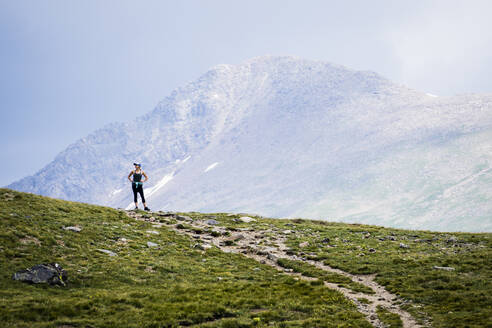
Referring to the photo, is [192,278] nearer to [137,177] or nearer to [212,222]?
[212,222]

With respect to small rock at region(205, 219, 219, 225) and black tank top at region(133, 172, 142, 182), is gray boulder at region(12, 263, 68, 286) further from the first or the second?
small rock at region(205, 219, 219, 225)

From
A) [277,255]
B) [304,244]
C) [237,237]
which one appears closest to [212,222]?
[237,237]

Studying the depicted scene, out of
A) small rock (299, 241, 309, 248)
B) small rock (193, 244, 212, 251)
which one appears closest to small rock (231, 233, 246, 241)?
small rock (193, 244, 212, 251)

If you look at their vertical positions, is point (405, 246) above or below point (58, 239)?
below

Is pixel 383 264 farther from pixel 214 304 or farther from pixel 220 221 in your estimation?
pixel 220 221

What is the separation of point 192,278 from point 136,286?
3985mm

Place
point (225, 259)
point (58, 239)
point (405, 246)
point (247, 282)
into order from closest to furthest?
point (247, 282) < point (58, 239) < point (225, 259) < point (405, 246)

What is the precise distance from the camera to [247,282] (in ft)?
80.9

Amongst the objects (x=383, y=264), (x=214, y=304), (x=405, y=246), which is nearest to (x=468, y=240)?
(x=405, y=246)

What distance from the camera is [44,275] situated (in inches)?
855

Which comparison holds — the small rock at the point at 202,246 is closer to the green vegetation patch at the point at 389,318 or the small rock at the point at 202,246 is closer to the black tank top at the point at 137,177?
the black tank top at the point at 137,177

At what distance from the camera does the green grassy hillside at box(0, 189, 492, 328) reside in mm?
18500

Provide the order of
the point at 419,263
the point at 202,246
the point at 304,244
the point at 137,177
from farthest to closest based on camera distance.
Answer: the point at 137,177
the point at 304,244
the point at 202,246
the point at 419,263

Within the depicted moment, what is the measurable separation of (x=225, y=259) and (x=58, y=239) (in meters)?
13.2
